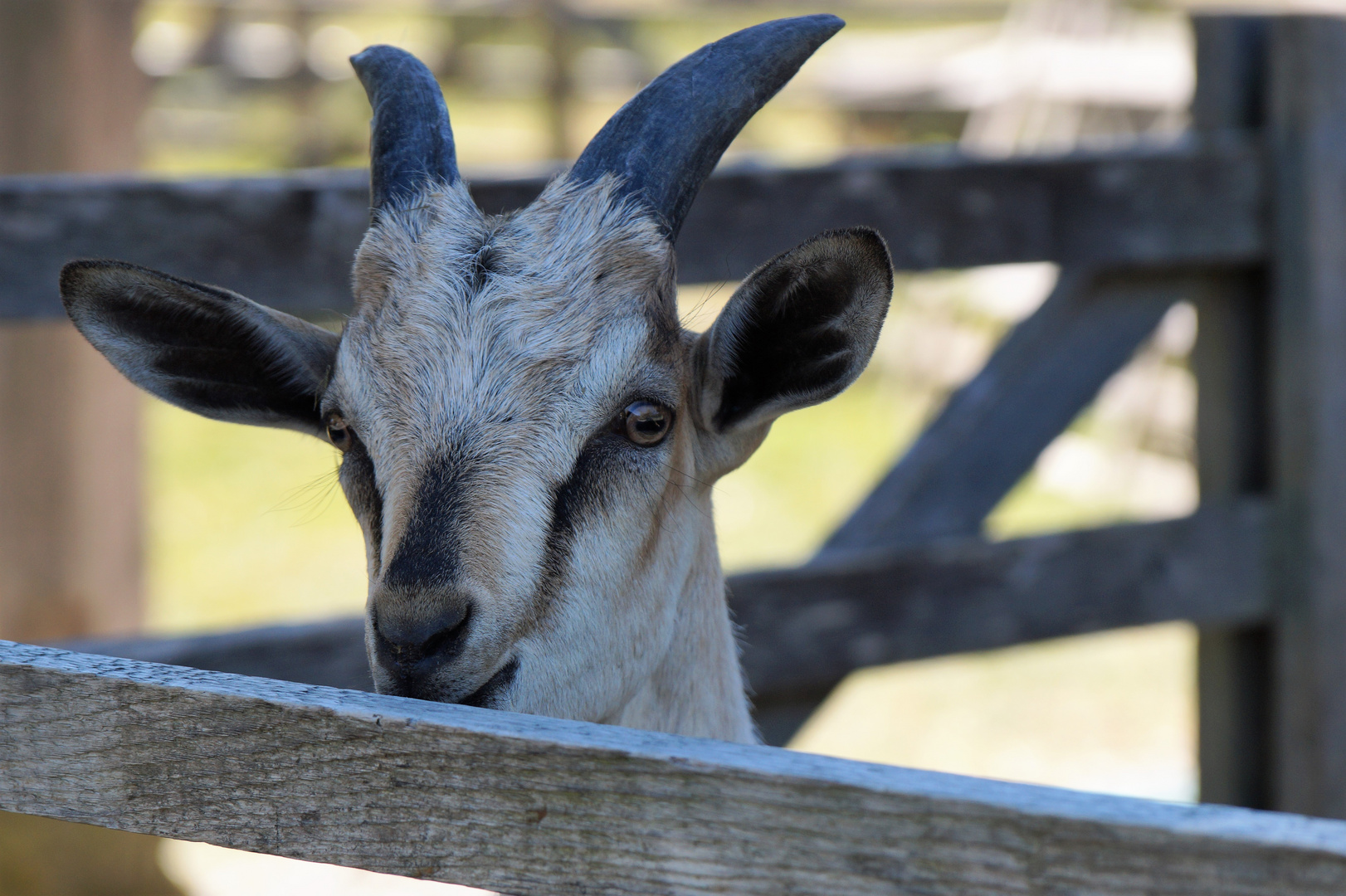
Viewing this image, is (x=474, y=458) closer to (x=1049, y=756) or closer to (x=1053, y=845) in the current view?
(x=1053, y=845)

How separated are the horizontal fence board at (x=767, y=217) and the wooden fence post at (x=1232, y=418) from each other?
0.19 m

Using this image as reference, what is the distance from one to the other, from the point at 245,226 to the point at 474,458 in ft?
4.85

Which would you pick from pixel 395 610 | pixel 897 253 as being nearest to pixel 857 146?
pixel 897 253

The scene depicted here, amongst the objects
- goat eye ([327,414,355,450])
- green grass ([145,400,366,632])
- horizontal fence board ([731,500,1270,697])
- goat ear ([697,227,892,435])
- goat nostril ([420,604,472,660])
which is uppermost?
goat ear ([697,227,892,435])

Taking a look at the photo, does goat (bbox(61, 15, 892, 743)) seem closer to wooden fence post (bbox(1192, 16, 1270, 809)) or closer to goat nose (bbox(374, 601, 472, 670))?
goat nose (bbox(374, 601, 472, 670))

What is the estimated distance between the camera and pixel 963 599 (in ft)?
12.0

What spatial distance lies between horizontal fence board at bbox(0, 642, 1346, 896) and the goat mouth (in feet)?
1.51

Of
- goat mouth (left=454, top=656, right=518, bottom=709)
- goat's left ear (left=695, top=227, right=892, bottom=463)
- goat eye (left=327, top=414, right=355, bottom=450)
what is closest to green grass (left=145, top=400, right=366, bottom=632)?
goat eye (left=327, top=414, right=355, bottom=450)

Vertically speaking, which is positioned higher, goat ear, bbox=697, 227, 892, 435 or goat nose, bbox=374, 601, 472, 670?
goat ear, bbox=697, 227, 892, 435

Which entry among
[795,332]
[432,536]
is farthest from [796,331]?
[432,536]

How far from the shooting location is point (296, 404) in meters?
2.45

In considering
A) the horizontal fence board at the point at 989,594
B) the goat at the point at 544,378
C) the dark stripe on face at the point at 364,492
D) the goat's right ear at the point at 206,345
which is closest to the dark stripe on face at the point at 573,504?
the goat at the point at 544,378

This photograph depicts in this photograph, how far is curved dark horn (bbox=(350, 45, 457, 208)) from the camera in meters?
2.28

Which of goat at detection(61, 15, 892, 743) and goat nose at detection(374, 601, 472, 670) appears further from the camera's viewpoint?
goat at detection(61, 15, 892, 743)
